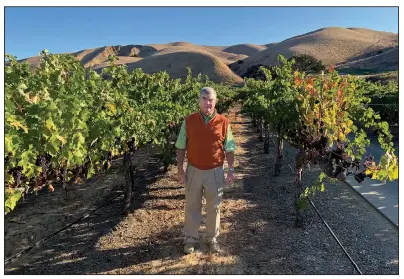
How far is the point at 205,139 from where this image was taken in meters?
3.96

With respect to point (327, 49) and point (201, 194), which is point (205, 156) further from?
point (327, 49)

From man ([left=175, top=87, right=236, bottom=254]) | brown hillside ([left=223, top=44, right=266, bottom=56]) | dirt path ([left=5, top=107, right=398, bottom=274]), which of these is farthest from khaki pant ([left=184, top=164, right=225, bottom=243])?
brown hillside ([left=223, top=44, right=266, bottom=56])

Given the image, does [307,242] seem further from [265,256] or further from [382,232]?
[382,232]

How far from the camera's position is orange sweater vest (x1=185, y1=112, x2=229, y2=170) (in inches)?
156

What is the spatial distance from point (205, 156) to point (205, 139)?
0.20 meters

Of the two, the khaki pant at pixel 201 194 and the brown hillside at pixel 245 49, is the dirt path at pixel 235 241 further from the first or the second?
the brown hillside at pixel 245 49

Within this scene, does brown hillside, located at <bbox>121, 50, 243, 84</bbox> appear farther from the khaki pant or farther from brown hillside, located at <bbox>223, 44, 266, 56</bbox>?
brown hillside, located at <bbox>223, 44, 266, 56</bbox>

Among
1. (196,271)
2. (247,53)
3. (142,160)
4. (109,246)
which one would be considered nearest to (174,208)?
(109,246)

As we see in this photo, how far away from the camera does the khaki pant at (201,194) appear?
13.5 ft

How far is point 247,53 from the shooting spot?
144 meters

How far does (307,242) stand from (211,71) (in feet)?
204

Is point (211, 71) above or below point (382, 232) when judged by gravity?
above

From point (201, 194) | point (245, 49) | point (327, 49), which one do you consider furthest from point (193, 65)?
point (245, 49)

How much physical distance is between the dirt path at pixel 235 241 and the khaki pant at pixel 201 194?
0.31 m
